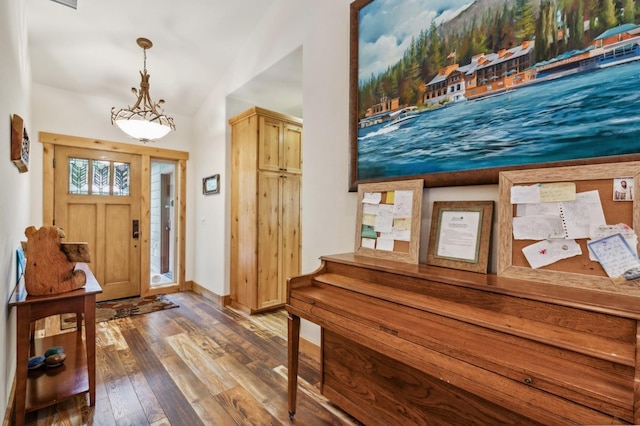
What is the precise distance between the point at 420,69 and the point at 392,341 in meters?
1.51

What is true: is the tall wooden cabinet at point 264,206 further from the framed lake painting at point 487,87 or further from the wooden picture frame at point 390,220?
the wooden picture frame at point 390,220

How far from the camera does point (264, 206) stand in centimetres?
354

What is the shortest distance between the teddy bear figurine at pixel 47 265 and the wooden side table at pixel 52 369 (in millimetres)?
53

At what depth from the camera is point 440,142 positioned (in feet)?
5.44

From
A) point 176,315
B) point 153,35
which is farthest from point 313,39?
point 176,315

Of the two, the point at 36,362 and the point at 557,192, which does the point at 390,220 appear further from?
the point at 36,362

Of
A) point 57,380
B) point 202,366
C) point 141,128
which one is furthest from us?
point 141,128

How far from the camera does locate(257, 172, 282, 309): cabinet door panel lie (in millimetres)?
3518

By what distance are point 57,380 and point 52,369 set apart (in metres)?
0.19

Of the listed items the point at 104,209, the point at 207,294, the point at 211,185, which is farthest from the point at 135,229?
the point at 207,294

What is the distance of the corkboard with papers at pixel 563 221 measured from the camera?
1071 millimetres

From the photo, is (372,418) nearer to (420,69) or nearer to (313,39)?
(420,69)

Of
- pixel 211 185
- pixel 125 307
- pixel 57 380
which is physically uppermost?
pixel 211 185

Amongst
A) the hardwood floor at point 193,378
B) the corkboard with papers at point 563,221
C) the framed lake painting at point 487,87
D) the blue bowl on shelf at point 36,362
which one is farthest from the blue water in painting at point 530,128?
the blue bowl on shelf at point 36,362
